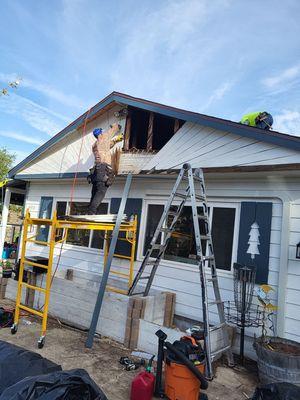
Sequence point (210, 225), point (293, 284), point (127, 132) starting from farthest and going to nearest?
point (127, 132) → point (210, 225) → point (293, 284)

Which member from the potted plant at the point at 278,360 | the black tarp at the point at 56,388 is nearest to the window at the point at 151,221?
the potted plant at the point at 278,360

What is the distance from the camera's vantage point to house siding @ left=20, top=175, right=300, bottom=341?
14.8 feet

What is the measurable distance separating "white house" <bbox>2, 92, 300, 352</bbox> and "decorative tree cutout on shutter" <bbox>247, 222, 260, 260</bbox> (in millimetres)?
15

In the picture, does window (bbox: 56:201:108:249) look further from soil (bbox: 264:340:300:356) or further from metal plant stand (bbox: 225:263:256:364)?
soil (bbox: 264:340:300:356)

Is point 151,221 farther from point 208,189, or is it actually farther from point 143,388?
point 143,388

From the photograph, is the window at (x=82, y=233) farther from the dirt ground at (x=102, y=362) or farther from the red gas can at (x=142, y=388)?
the red gas can at (x=142, y=388)

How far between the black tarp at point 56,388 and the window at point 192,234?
10.8ft

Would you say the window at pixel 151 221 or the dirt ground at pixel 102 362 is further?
the window at pixel 151 221

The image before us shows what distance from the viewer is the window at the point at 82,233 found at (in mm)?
7219

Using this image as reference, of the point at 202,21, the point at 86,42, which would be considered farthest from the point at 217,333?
the point at 86,42

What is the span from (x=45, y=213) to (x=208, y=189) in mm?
4959

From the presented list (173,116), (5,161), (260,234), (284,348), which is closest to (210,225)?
(260,234)

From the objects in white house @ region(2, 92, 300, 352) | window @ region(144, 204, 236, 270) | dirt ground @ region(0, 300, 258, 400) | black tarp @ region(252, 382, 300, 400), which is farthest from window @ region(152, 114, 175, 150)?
black tarp @ region(252, 382, 300, 400)

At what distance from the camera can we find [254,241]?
4.84 metres
